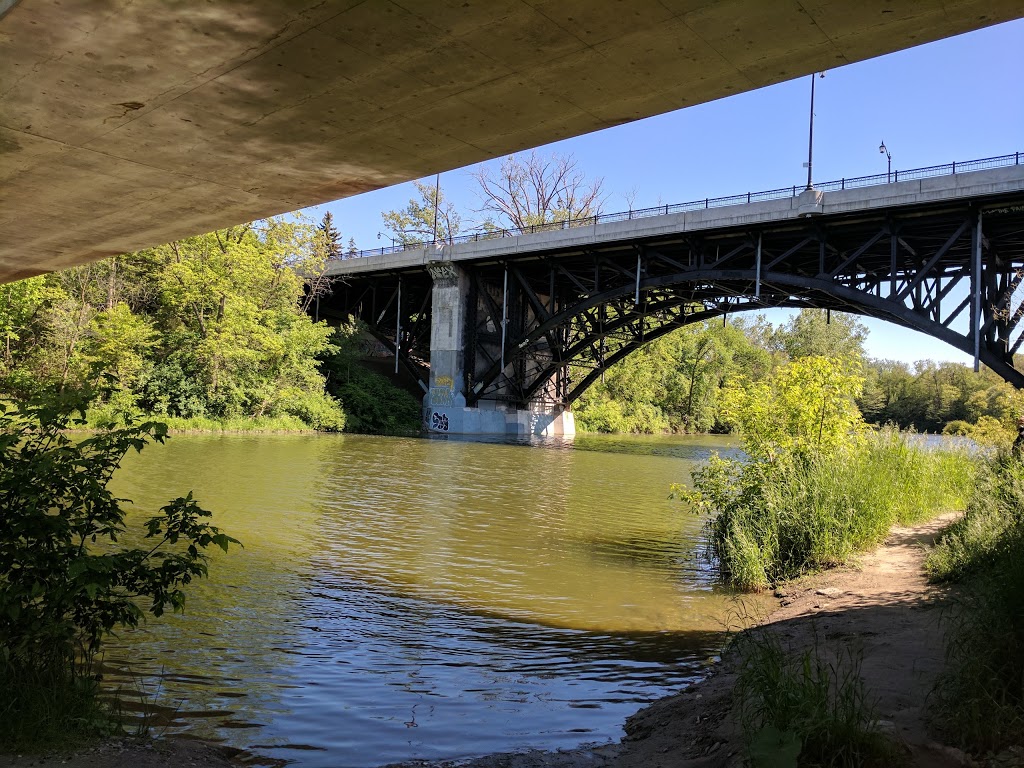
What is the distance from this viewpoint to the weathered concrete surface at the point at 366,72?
418 cm

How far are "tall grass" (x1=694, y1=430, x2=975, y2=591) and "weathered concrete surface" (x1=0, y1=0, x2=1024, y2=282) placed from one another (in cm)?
599

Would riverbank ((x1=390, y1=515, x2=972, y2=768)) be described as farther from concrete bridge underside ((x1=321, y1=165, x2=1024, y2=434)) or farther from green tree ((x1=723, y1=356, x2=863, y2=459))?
concrete bridge underside ((x1=321, y1=165, x2=1024, y2=434))

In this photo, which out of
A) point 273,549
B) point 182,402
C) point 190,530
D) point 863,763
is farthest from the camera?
point 182,402

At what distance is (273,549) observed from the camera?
10.5 m

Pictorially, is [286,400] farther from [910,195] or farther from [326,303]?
[910,195]

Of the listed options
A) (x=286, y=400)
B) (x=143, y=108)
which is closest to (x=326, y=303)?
(x=286, y=400)

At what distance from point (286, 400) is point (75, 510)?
3632cm

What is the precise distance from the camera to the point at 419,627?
289 inches

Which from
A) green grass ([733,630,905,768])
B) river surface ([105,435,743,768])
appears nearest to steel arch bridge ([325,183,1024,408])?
river surface ([105,435,743,768])

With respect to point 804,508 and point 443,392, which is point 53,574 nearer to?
point 804,508

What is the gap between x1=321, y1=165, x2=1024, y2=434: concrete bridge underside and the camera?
2731cm

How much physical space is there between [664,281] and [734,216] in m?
4.37

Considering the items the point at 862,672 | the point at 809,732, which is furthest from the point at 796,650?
the point at 809,732

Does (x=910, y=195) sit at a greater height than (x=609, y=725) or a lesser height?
greater
